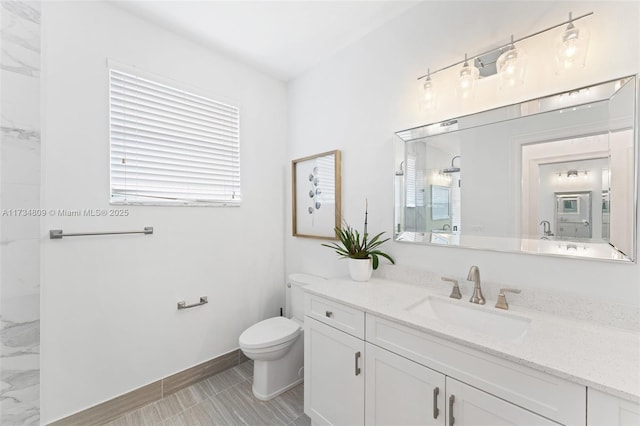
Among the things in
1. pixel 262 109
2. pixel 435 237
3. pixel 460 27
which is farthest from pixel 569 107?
pixel 262 109

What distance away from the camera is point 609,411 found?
75 cm

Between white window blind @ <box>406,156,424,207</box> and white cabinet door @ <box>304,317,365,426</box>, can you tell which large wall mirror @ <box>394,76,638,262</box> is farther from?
white cabinet door @ <box>304,317,365,426</box>

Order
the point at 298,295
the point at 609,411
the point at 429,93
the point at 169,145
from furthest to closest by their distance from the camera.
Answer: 1. the point at 298,295
2. the point at 169,145
3. the point at 429,93
4. the point at 609,411

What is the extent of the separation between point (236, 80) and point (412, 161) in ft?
5.49

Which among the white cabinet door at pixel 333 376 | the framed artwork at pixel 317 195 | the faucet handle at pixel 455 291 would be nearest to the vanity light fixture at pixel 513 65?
the faucet handle at pixel 455 291

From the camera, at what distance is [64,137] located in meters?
1.57

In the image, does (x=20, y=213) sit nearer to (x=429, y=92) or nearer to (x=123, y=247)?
(x=123, y=247)

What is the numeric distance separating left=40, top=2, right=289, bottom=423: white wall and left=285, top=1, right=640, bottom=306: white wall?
1.95ft

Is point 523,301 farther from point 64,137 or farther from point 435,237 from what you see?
point 64,137

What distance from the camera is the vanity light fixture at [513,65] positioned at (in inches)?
52.2

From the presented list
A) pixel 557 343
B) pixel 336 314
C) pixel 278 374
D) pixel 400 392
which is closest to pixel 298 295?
pixel 278 374

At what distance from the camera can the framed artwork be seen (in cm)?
222

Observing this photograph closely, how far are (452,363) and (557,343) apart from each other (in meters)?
0.37

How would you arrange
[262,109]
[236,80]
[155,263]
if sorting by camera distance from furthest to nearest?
[262,109] < [236,80] < [155,263]
